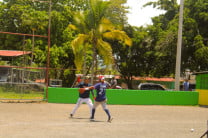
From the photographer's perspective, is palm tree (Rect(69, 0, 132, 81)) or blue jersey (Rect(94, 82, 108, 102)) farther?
palm tree (Rect(69, 0, 132, 81))

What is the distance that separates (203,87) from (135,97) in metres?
5.17

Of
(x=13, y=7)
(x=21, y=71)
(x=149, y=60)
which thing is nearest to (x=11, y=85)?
(x=21, y=71)

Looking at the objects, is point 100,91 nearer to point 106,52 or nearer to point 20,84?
point 20,84

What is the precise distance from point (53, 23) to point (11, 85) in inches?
548

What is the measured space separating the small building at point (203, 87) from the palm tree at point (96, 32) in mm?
5448

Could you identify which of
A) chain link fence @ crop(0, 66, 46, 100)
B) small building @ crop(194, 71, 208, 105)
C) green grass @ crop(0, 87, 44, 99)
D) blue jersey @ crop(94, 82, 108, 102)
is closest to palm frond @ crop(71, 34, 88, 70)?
chain link fence @ crop(0, 66, 46, 100)

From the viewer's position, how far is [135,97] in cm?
1977

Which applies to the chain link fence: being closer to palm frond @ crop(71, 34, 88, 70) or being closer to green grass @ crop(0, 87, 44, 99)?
green grass @ crop(0, 87, 44, 99)

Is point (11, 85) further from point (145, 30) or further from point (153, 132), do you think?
point (145, 30)

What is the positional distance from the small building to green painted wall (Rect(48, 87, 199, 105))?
17.8 inches

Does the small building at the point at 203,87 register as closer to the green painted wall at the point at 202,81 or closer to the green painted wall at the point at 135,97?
the green painted wall at the point at 202,81

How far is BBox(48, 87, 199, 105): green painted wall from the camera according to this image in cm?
1838

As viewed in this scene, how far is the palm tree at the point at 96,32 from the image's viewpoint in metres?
21.8

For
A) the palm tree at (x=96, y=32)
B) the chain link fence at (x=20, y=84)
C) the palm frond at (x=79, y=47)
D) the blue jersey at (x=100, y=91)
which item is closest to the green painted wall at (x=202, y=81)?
the palm tree at (x=96, y=32)
